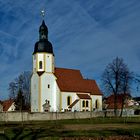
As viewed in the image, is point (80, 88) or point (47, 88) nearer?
point (47, 88)

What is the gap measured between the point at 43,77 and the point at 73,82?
362 inches

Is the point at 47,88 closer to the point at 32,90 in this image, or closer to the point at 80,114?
the point at 32,90

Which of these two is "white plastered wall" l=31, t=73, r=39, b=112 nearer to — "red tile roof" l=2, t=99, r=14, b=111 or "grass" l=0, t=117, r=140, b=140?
"red tile roof" l=2, t=99, r=14, b=111

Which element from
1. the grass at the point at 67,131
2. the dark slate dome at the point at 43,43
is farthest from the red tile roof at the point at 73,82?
the grass at the point at 67,131

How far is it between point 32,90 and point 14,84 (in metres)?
7.72

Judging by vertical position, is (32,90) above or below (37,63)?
below

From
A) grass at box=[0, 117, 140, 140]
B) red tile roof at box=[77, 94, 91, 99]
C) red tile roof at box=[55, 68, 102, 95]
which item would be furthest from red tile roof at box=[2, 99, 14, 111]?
grass at box=[0, 117, 140, 140]

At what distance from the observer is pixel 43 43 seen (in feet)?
241

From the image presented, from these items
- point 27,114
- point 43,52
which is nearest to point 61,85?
point 43,52

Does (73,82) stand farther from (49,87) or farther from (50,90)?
(49,87)

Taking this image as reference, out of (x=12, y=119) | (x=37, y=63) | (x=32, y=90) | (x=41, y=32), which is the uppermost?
(x=41, y=32)

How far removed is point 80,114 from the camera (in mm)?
63938

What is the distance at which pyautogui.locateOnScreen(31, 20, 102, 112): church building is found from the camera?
72.7 meters

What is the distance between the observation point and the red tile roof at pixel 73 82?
76.8 meters
